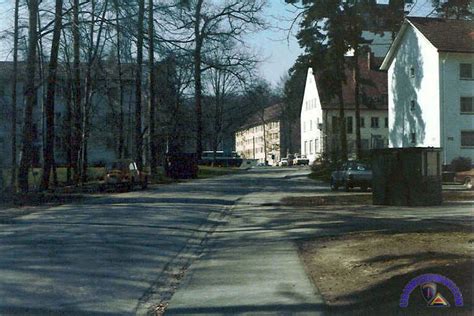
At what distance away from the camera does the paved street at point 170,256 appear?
340 inches

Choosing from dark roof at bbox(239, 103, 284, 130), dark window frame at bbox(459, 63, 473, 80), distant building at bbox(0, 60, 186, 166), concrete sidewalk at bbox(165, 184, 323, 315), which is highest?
dark roof at bbox(239, 103, 284, 130)

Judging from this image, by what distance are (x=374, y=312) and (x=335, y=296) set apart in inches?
47.3

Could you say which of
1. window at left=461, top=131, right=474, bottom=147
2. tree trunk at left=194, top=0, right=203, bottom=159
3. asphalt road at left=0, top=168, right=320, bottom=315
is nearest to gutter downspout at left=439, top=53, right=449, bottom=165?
window at left=461, top=131, right=474, bottom=147

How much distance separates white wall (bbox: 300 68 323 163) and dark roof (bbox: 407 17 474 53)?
35.9m

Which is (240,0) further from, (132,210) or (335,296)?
(335,296)

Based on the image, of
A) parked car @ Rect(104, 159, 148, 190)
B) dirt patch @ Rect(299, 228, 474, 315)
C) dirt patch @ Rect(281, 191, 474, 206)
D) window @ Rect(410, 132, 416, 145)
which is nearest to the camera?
dirt patch @ Rect(299, 228, 474, 315)

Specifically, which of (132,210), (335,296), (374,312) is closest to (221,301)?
(335,296)

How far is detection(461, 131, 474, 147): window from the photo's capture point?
156 ft

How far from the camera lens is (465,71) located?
4778 cm

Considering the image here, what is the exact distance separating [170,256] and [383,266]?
174 inches

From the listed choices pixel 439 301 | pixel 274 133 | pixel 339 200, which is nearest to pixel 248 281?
pixel 439 301

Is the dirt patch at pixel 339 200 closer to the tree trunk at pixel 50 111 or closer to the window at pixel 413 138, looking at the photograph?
the tree trunk at pixel 50 111

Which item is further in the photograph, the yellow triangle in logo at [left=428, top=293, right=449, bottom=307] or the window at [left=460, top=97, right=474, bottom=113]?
the window at [left=460, top=97, right=474, bottom=113]

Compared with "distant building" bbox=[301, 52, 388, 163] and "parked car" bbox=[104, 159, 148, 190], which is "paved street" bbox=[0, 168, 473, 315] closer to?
"parked car" bbox=[104, 159, 148, 190]
